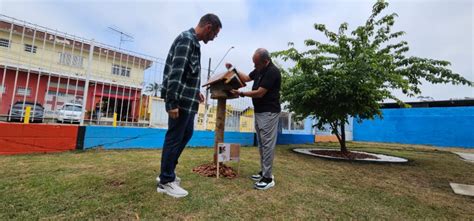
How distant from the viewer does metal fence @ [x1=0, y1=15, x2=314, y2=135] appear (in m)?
3.53

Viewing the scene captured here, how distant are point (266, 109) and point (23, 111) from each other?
384 centimetres

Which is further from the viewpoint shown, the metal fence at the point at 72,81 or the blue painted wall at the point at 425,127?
the blue painted wall at the point at 425,127

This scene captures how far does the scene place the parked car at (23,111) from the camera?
3488 millimetres

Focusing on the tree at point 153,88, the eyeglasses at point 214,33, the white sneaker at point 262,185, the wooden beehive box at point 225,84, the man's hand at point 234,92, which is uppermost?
the eyeglasses at point 214,33

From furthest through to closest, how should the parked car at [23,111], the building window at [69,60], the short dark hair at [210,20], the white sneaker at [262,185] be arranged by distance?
the building window at [69,60], the parked car at [23,111], the white sneaker at [262,185], the short dark hair at [210,20]

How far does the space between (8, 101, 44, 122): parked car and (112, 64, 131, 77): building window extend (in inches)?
54.1

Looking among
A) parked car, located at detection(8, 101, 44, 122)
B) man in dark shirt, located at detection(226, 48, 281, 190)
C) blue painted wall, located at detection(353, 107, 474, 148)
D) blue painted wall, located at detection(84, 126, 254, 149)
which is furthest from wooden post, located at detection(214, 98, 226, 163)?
blue painted wall, located at detection(353, 107, 474, 148)

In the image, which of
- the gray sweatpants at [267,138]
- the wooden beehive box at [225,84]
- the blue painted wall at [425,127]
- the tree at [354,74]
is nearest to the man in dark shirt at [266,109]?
the gray sweatpants at [267,138]

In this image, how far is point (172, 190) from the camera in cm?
202

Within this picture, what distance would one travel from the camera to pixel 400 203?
2211mm

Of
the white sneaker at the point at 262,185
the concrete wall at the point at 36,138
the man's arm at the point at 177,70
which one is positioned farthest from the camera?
the concrete wall at the point at 36,138

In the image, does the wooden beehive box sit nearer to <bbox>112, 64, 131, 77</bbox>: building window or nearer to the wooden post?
the wooden post

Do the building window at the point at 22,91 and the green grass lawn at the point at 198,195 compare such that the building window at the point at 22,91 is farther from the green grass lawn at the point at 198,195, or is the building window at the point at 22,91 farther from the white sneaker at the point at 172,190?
the white sneaker at the point at 172,190

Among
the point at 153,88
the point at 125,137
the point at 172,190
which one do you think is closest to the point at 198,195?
the point at 172,190
